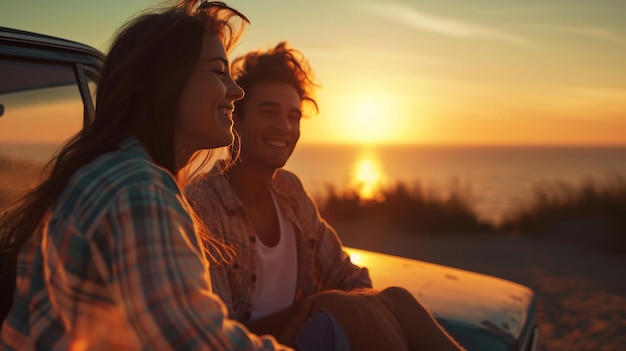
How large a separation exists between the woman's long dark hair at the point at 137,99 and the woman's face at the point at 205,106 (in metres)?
0.03

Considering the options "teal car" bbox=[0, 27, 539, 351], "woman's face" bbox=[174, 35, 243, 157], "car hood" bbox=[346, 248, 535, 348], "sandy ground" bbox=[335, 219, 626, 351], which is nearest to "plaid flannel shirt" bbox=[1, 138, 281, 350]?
"woman's face" bbox=[174, 35, 243, 157]

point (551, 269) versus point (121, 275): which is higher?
point (121, 275)

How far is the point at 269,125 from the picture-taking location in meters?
2.98

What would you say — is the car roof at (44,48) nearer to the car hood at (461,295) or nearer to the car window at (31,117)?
the car window at (31,117)

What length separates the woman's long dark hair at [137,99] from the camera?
150 centimetres

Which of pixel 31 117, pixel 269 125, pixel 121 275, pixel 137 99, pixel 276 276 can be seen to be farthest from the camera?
pixel 269 125

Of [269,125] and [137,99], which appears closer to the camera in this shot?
[137,99]

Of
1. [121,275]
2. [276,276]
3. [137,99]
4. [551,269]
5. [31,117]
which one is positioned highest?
[137,99]

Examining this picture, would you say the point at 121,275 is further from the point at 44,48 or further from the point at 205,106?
the point at 44,48

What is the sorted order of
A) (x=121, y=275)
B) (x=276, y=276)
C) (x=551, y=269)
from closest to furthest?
(x=121, y=275) → (x=276, y=276) → (x=551, y=269)

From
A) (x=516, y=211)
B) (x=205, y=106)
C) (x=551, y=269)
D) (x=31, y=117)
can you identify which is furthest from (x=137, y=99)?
(x=516, y=211)

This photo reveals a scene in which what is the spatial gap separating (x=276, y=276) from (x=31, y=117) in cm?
123

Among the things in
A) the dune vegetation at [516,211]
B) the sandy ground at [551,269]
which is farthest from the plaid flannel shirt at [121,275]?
the dune vegetation at [516,211]

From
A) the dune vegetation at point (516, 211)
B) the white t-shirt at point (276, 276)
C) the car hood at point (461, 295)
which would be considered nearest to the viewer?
→ the car hood at point (461, 295)
